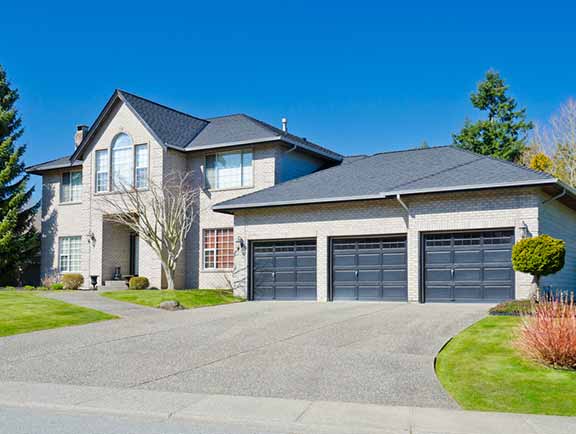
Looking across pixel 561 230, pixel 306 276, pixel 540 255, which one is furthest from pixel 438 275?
pixel 306 276

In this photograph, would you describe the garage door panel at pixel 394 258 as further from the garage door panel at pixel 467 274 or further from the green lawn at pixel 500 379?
the green lawn at pixel 500 379

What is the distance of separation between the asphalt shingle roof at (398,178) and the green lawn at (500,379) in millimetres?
7939

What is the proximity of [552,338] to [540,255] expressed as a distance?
23.1 feet

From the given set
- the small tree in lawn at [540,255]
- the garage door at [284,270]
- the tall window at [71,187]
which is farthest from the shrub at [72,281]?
the small tree in lawn at [540,255]

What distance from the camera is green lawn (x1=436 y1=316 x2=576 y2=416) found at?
352 inches

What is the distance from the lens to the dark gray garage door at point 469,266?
20141mm

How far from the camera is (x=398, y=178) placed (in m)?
23.6

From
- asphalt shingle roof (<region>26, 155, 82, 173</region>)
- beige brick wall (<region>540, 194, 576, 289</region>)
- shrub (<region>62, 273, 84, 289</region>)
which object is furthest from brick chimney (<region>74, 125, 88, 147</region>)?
beige brick wall (<region>540, 194, 576, 289</region>)

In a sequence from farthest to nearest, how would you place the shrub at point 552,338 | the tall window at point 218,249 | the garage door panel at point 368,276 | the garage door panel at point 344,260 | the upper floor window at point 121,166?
the upper floor window at point 121,166 → the tall window at point 218,249 → the garage door panel at point 344,260 → the garage door panel at point 368,276 → the shrub at point 552,338

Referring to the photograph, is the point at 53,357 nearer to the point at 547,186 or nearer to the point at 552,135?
the point at 547,186

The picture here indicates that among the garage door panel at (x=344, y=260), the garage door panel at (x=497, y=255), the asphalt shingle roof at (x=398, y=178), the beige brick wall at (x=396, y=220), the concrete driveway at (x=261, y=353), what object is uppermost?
the asphalt shingle roof at (x=398, y=178)

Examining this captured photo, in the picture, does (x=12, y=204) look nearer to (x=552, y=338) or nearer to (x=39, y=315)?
(x=39, y=315)

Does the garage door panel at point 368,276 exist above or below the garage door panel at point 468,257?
below

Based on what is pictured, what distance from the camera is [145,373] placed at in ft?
37.4
